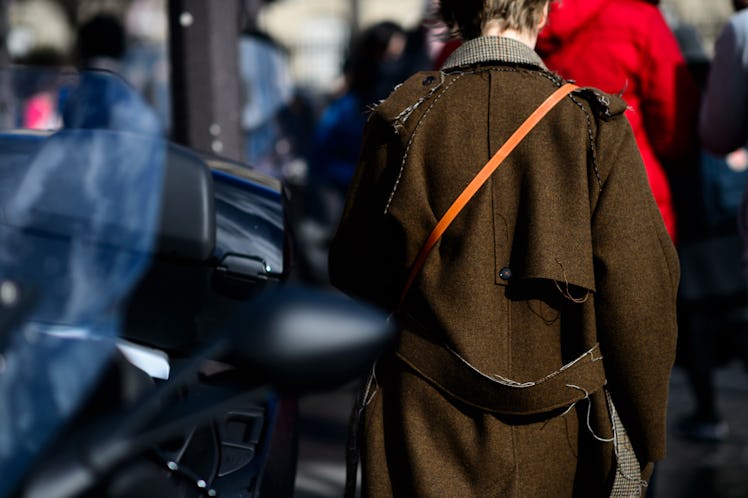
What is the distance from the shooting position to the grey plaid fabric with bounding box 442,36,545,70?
2641 millimetres

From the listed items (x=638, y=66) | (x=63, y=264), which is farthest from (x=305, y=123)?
(x=63, y=264)

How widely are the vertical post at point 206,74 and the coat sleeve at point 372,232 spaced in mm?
1838

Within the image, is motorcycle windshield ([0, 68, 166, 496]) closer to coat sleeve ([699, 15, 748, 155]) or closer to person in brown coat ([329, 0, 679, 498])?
person in brown coat ([329, 0, 679, 498])

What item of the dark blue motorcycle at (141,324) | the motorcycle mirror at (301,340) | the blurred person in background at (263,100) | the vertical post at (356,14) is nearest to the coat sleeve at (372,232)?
the dark blue motorcycle at (141,324)

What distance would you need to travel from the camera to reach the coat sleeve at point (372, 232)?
8.67 ft

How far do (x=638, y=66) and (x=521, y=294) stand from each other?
138 centimetres

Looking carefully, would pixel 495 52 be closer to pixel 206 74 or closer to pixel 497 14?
pixel 497 14

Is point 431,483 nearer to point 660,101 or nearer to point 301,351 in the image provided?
point 301,351

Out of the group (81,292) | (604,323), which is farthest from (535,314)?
(81,292)

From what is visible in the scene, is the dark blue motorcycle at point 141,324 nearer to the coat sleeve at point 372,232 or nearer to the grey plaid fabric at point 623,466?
the coat sleeve at point 372,232

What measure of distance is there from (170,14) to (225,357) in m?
3.12

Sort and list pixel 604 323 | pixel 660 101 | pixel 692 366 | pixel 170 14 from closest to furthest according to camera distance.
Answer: pixel 604 323 < pixel 660 101 < pixel 170 14 < pixel 692 366

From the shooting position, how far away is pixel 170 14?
450 centimetres

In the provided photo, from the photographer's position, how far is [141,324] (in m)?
2.09
